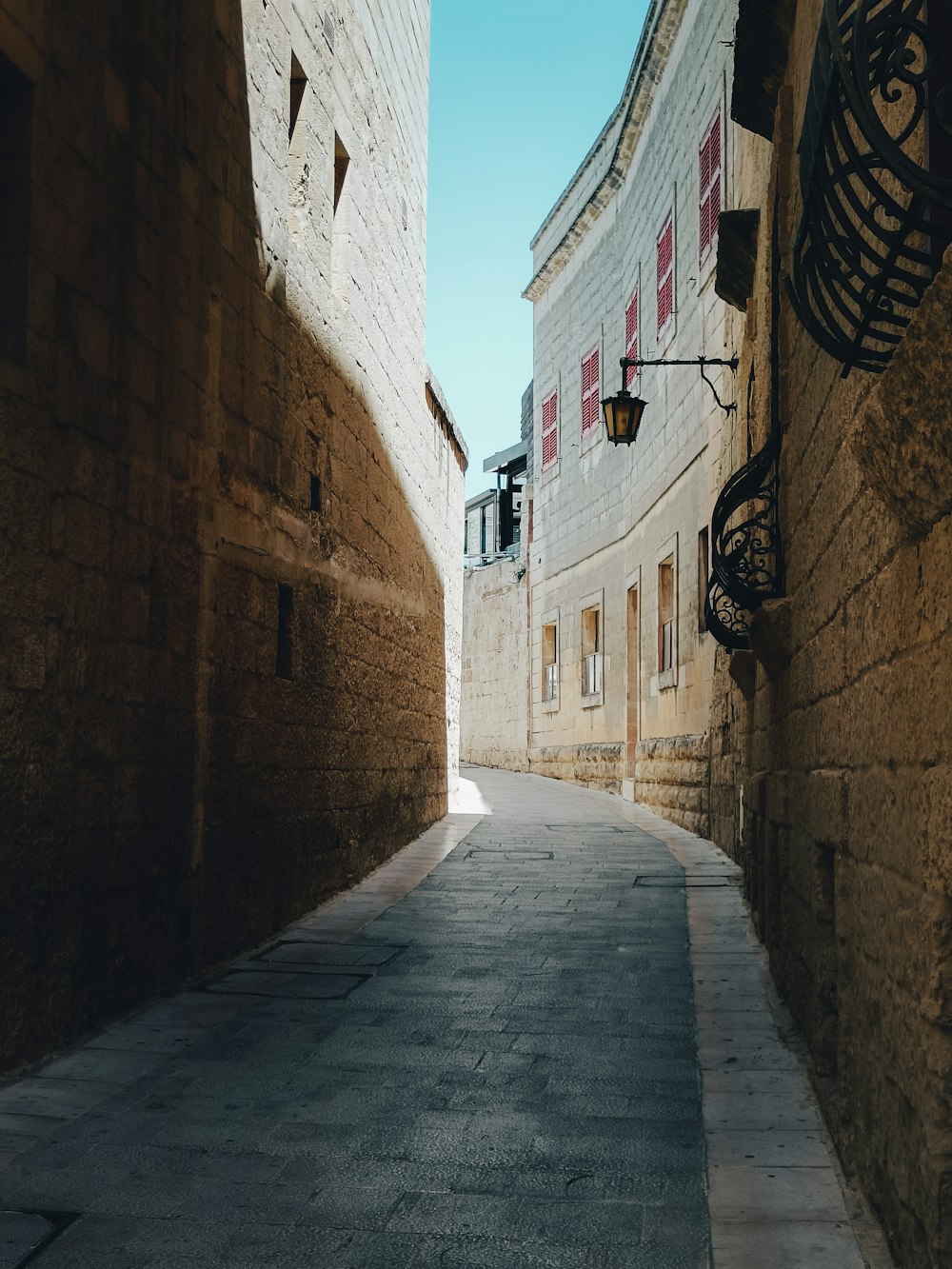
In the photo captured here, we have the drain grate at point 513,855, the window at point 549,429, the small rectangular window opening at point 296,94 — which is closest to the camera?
the small rectangular window opening at point 296,94

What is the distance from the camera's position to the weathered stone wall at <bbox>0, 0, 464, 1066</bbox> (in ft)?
15.2

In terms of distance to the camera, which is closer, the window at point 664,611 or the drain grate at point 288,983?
the drain grate at point 288,983

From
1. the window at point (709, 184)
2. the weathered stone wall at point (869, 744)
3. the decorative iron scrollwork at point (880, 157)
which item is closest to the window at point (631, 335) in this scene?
the window at point (709, 184)

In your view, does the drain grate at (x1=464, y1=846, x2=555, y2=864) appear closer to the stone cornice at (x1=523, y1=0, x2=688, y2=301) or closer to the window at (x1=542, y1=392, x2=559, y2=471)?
the stone cornice at (x1=523, y1=0, x2=688, y2=301)

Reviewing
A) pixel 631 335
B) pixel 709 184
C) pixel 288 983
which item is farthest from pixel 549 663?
pixel 288 983

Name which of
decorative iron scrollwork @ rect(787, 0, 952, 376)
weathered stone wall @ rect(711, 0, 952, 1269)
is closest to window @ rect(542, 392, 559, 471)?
weathered stone wall @ rect(711, 0, 952, 1269)

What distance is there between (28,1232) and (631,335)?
15.7 metres

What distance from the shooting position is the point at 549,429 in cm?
2331

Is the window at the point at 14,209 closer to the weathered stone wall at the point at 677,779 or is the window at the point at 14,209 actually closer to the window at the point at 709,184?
the weathered stone wall at the point at 677,779

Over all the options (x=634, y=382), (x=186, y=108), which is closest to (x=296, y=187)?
(x=186, y=108)

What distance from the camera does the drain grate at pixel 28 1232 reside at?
299 cm

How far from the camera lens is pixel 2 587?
437 centimetres

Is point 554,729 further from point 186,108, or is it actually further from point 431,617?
point 186,108

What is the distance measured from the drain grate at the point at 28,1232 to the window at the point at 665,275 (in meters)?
12.7
